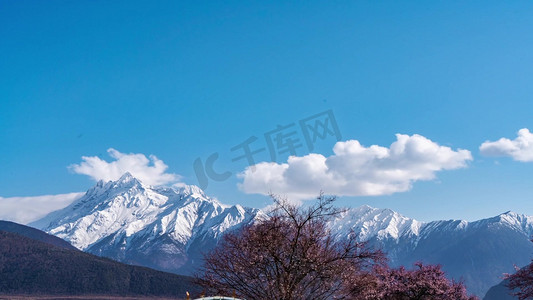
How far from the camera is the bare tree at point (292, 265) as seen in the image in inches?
832

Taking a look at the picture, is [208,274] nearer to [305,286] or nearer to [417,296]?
[305,286]

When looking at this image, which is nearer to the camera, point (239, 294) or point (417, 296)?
point (239, 294)

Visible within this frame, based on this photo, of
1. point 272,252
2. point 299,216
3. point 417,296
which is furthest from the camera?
point 417,296

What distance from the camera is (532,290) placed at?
32.1m

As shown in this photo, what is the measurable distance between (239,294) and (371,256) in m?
6.44

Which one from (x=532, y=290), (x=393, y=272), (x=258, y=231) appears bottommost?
(x=532, y=290)

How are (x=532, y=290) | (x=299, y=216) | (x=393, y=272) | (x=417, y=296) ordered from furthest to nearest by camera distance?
(x=393, y=272)
(x=417, y=296)
(x=532, y=290)
(x=299, y=216)

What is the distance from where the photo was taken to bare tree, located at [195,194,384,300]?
21141 mm

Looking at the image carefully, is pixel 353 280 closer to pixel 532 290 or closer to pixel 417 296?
pixel 532 290

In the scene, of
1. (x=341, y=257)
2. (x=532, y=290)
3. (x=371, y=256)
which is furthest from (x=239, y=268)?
(x=532, y=290)

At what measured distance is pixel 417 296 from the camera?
38.8 m

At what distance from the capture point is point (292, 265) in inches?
834

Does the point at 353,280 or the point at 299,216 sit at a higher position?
the point at 299,216

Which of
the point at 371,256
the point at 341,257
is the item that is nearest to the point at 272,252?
the point at 341,257
